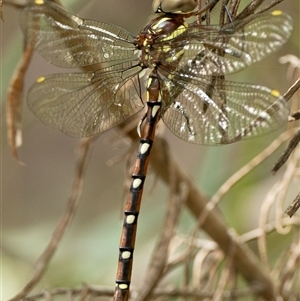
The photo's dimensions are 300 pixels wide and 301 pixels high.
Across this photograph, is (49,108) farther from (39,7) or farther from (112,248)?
(112,248)

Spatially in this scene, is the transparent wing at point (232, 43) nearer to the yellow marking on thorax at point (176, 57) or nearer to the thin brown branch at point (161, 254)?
the yellow marking on thorax at point (176, 57)

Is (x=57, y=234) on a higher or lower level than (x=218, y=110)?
lower

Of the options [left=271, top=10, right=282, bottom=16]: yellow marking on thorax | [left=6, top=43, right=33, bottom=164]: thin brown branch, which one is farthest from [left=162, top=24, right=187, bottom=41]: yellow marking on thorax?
[left=6, top=43, right=33, bottom=164]: thin brown branch

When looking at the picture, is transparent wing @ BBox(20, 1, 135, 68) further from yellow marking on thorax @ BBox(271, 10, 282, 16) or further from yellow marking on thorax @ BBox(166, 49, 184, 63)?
yellow marking on thorax @ BBox(271, 10, 282, 16)

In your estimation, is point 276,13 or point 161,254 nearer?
point 276,13

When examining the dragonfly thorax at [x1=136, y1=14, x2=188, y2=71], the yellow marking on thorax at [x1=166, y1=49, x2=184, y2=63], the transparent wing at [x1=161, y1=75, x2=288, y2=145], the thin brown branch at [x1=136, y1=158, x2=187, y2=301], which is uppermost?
the dragonfly thorax at [x1=136, y1=14, x2=188, y2=71]

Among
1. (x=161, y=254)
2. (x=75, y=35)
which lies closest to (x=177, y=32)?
(x=75, y=35)

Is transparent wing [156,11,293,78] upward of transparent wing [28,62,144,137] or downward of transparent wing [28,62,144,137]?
upward

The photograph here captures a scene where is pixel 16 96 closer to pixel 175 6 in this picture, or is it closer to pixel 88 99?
pixel 88 99
